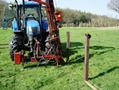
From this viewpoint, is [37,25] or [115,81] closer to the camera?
[115,81]

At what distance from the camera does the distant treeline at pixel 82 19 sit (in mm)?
40966

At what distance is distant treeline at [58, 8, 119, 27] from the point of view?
4097 centimetres

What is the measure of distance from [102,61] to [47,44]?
1.92 metres

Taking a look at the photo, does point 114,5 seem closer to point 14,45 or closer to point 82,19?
point 82,19

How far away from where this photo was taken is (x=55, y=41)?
28.1 feet

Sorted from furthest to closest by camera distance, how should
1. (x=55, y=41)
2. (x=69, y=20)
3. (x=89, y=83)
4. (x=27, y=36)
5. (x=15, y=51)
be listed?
(x=69, y=20), (x=27, y=36), (x=15, y=51), (x=55, y=41), (x=89, y=83)

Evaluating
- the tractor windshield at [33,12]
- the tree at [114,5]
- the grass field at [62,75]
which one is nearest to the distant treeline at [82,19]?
the tree at [114,5]

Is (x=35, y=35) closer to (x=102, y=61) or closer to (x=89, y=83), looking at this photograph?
(x=102, y=61)

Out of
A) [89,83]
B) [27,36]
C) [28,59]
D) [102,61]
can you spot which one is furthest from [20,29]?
[89,83]

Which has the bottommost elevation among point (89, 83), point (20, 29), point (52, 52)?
point (89, 83)

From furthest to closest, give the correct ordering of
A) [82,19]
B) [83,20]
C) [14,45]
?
[83,20]
[82,19]
[14,45]

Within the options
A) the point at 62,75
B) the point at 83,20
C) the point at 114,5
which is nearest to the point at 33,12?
the point at 62,75

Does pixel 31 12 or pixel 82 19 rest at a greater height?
pixel 31 12

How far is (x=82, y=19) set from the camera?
1757 inches
